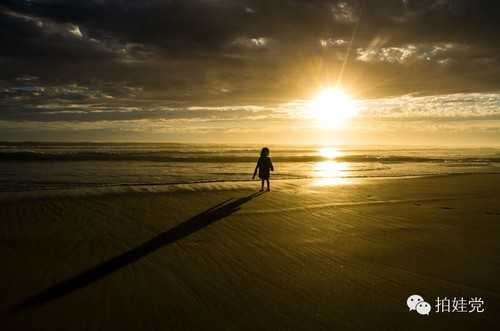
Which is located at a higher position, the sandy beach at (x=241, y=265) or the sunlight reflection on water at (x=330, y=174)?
the sunlight reflection on water at (x=330, y=174)

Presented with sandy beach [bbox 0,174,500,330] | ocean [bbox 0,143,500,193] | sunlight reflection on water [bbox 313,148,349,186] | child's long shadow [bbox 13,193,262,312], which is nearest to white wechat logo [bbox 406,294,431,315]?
sandy beach [bbox 0,174,500,330]

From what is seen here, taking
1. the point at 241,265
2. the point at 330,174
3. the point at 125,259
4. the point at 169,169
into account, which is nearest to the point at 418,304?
the point at 241,265

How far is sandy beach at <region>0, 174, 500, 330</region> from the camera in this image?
4.10m

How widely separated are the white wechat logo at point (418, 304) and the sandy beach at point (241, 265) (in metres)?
0.10

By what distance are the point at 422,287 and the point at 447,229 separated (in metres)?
4.05

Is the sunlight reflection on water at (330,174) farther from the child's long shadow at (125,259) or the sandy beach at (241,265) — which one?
the child's long shadow at (125,259)

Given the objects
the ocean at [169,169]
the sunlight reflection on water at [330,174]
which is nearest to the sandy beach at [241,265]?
the ocean at [169,169]

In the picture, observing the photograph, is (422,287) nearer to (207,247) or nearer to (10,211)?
(207,247)

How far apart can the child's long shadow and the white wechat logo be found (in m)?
4.28

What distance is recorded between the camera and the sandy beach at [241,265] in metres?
4.10

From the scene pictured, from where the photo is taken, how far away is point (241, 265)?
18.9ft

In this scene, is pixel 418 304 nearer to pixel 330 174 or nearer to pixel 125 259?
pixel 125 259

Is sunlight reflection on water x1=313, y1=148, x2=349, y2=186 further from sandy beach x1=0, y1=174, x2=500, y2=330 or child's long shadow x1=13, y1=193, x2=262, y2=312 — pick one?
child's long shadow x1=13, y1=193, x2=262, y2=312

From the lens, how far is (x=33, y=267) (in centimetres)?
562
